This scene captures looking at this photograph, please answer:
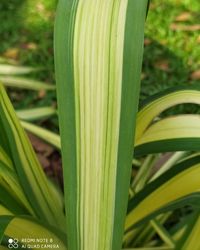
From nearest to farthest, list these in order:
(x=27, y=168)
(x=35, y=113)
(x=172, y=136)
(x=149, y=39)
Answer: (x=172, y=136) < (x=27, y=168) < (x=35, y=113) < (x=149, y=39)

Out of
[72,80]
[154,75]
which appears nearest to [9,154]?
[72,80]

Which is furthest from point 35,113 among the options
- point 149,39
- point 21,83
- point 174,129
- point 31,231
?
point 174,129

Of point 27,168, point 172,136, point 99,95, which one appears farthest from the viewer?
point 27,168

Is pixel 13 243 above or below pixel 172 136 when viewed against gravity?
below

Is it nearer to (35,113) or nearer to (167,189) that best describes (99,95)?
(167,189)

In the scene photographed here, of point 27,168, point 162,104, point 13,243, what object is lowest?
point 13,243

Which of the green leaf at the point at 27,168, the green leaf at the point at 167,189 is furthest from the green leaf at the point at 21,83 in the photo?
the green leaf at the point at 167,189

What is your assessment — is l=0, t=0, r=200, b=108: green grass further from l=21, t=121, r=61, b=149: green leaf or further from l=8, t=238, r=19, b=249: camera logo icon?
l=8, t=238, r=19, b=249: camera logo icon

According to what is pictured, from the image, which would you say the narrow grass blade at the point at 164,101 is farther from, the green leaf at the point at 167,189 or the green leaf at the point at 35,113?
the green leaf at the point at 35,113

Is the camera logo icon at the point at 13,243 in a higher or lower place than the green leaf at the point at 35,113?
lower
